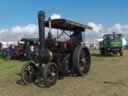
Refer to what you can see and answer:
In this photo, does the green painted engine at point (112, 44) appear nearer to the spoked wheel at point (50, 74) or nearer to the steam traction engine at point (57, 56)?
the steam traction engine at point (57, 56)

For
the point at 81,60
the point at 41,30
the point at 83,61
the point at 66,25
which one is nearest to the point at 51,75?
the point at 41,30

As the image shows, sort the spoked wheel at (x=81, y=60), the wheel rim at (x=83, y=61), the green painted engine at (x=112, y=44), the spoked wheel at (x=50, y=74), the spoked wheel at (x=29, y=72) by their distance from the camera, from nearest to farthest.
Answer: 1. the spoked wheel at (x=50, y=74)
2. the spoked wheel at (x=29, y=72)
3. the spoked wheel at (x=81, y=60)
4. the wheel rim at (x=83, y=61)
5. the green painted engine at (x=112, y=44)

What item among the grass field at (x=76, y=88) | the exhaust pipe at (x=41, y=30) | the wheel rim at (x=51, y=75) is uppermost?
the exhaust pipe at (x=41, y=30)

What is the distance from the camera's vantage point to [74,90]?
8609 mm

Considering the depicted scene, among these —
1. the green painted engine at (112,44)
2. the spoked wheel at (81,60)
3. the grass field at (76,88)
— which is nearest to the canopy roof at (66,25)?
the spoked wheel at (81,60)

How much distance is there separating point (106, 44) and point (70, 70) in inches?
638

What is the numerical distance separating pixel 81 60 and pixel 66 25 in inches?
60.4

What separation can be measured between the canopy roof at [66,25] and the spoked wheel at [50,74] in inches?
93.3

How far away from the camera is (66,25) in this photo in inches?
471

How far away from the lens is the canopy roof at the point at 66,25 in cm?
1131

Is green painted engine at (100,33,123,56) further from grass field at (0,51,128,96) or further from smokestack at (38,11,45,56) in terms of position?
smokestack at (38,11,45,56)

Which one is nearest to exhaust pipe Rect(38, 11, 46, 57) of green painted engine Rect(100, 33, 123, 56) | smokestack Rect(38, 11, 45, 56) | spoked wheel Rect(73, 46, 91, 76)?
smokestack Rect(38, 11, 45, 56)

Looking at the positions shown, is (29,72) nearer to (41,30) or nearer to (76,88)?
(41,30)

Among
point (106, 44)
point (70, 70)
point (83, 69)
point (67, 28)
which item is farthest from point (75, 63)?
point (106, 44)
